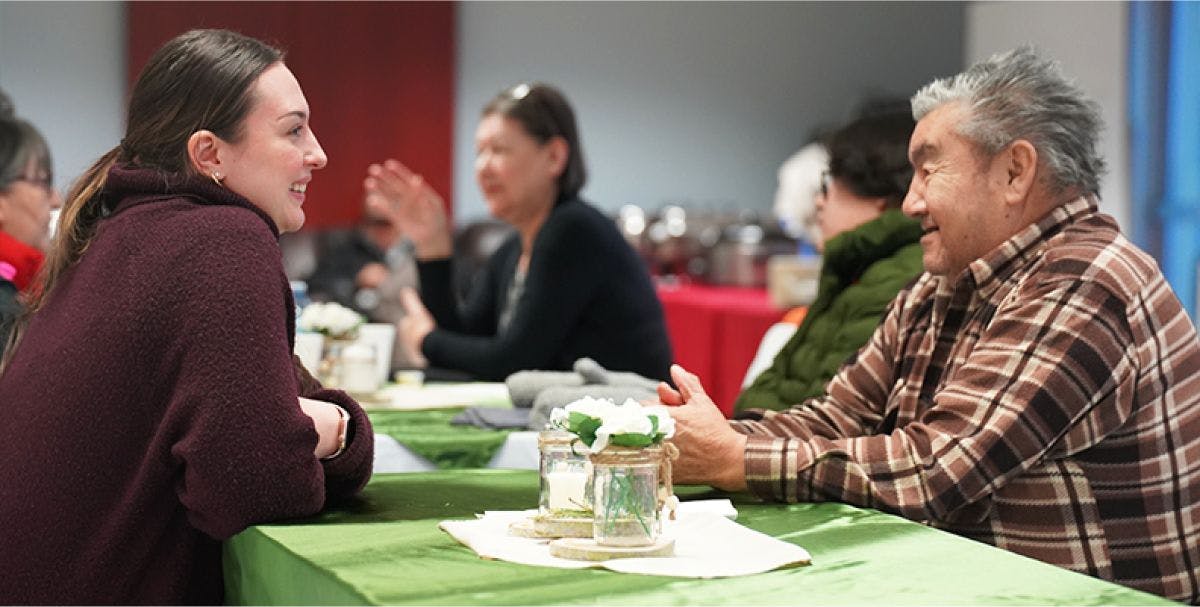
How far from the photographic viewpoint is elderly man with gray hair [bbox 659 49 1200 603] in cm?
183

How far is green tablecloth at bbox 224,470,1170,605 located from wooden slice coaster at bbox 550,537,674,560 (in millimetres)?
43

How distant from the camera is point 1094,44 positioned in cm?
509

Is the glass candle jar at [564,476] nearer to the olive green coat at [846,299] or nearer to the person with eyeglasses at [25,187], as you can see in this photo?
the olive green coat at [846,299]

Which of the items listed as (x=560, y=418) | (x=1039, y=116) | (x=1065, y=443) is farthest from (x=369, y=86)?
(x=560, y=418)

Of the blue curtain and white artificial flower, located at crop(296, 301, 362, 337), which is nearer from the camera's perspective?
white artificial flower, located at crop(296, 301, 362, 337)

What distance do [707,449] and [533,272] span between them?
5.30ft

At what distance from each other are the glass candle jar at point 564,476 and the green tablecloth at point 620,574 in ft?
0.39

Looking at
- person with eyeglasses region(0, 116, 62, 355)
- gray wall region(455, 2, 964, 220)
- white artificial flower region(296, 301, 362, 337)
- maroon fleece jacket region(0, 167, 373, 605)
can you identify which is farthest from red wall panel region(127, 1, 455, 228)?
maroon fleece jacket region(0, 167, 373, 605)

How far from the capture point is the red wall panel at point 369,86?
8.34 meters

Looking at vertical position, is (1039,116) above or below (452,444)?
above

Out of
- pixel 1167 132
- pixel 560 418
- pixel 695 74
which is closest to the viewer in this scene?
pixel 560 418

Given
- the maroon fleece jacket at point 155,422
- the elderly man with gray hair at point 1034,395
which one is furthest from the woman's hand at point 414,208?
the maroon fleece jacket at point 155,422

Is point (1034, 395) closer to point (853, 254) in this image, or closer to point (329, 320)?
point (853, 254)

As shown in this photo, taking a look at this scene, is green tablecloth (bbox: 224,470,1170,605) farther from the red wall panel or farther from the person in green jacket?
the red wall panel
